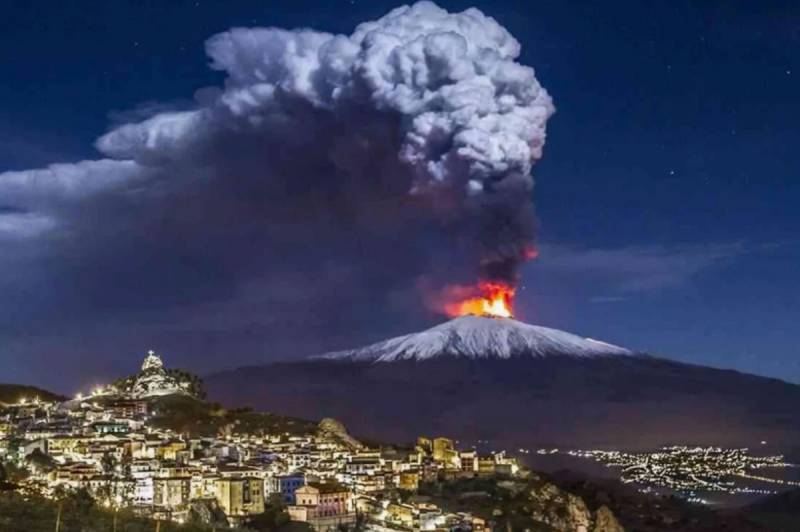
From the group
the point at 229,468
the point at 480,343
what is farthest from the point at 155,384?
the point at 480,343

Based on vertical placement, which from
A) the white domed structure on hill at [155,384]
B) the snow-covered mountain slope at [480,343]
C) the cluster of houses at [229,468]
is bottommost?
the cluster of houses at [229,468]

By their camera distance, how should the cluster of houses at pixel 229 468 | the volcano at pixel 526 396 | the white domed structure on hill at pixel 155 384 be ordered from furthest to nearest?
the volcano at pixel 526 396 < the white domed structure on hill at pixel 155 384 < the cluster of houses at pixel 229 468

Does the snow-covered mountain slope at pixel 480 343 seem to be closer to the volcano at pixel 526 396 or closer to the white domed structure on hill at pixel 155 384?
the volcano at pixel 526 396

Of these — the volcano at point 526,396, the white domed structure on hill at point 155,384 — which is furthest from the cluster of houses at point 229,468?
the volcano at point 526,396

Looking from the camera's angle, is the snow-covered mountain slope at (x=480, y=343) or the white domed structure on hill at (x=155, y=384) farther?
the snow-covered mountain slope at (x=480, y=343)

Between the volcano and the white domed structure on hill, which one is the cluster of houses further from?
the volcano

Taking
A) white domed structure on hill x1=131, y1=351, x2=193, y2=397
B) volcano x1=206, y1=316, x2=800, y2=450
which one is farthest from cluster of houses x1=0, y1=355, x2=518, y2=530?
volcano x1=206, y1=316, x2=800, y2=450
